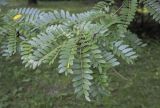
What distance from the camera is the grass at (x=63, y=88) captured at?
4629 mm

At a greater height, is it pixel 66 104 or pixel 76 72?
pixel 76 72

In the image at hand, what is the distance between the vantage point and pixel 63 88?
5.11 metres

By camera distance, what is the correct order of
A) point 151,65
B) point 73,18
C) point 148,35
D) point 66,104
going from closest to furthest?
point 73,18
point 66,104
point 151,65
point 148,35

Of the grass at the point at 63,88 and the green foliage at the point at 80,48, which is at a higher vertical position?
the green foliage at the point at 80,48

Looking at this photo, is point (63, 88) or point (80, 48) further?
point (63, 88)

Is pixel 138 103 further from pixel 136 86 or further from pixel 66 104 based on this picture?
pixel 66 104

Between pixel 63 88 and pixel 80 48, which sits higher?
pixel 80 48

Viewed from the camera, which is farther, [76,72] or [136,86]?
[136,86]

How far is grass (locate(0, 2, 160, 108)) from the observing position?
4.63 meters

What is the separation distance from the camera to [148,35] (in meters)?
7.37

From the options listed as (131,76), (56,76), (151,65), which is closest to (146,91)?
(131,76)

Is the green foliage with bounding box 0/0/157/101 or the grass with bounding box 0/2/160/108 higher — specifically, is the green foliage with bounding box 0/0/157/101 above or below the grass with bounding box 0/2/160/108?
above

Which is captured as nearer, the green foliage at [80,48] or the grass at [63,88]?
the green foliage at [80,48]

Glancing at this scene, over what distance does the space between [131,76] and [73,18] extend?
4594 mm
